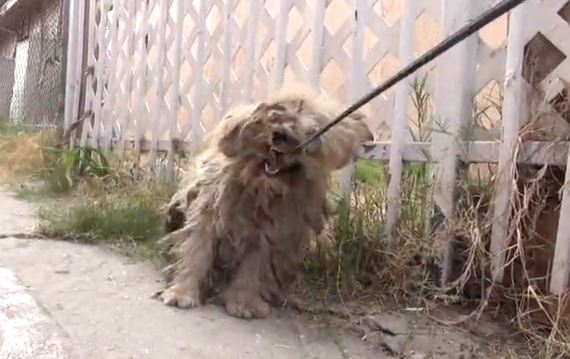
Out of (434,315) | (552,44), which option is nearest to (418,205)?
(434,315)

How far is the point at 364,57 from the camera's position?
2.65 meters

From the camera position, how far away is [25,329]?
5.63 feet

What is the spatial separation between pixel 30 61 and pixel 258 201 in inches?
296

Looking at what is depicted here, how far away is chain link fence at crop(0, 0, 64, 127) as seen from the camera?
22.6 ft

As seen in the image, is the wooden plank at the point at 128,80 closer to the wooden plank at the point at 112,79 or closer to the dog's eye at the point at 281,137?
the wooden plank at the point at 112,79

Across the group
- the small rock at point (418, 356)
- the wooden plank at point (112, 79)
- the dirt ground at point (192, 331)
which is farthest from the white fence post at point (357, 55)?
the wooden plank at point (112, 79)

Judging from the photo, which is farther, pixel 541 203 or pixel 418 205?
pixel 418 205

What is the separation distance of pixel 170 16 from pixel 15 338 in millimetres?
2854

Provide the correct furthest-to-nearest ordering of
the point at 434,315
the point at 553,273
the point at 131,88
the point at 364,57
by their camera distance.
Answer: the point at 131,88 → the point at 364,57 → the point at 434,315 → the point at 553,273

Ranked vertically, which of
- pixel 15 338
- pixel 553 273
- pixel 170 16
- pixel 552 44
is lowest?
pixel 15 338

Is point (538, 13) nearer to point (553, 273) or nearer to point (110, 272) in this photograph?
point (553, 273)

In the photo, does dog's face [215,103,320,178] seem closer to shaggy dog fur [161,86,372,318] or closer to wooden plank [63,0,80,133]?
shaggy dog fur [161,86,372,318]

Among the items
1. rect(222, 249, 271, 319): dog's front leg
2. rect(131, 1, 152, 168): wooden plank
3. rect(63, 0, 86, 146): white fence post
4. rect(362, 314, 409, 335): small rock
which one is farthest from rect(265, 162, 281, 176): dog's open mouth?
rect(63, 0, 86, 146): white fence post

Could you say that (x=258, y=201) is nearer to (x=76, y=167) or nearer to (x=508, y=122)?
(x=508, y=122)
